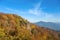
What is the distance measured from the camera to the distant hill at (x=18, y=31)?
21802mm

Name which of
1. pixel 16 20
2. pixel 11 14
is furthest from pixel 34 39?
pixel 11 14

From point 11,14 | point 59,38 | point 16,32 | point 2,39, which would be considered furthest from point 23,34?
point 11,14

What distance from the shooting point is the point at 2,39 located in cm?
1998

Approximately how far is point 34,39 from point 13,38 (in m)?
2.22

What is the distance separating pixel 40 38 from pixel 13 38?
139 inches

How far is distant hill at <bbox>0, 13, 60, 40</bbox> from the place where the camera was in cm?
2180

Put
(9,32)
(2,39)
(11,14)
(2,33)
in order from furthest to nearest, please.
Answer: (11,14) → (9,32) → (2,33) → (2,39)

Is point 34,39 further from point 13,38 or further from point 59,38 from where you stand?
point 59,38

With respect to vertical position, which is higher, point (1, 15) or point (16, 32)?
point (1, 15)

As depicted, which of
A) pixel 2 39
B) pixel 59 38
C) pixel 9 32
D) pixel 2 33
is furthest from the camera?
pixel 59 38

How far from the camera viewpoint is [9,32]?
913 inches

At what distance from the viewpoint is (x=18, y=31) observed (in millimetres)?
23562

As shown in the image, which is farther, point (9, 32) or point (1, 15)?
point (1, 15)

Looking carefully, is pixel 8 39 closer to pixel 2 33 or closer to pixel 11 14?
pixel 2 33
